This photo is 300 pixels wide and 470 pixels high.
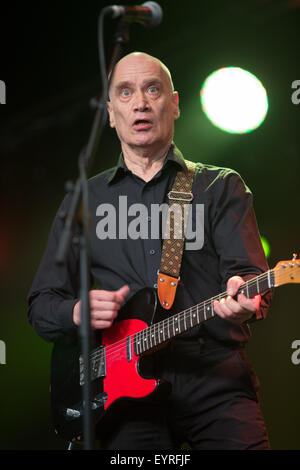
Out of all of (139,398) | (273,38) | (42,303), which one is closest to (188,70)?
(273,38)

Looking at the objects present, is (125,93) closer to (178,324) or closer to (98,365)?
(178,324)

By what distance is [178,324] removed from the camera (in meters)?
2.52

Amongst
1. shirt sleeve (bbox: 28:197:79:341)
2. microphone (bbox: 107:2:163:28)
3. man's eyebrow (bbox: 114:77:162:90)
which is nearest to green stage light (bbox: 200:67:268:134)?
man's eyebrow (bbox: 114:77:162:90)

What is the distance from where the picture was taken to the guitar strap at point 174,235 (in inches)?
104

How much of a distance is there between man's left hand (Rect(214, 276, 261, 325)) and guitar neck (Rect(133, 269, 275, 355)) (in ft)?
0.09

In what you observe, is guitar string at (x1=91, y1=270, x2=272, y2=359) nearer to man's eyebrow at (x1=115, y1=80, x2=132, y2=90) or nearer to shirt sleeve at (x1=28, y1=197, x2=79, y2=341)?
shirt sleeve at (x1=28, y1=197, x2=79, y2=341)

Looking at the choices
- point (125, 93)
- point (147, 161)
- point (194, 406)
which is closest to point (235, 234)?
point (147, 161)

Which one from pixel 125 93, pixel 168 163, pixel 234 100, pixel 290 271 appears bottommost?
pixel 290 271

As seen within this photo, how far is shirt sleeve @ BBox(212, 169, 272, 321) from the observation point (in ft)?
8.58

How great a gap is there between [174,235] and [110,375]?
72 centimetres

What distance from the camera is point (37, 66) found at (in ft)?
15.8

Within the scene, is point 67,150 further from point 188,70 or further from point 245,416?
point 245,416
